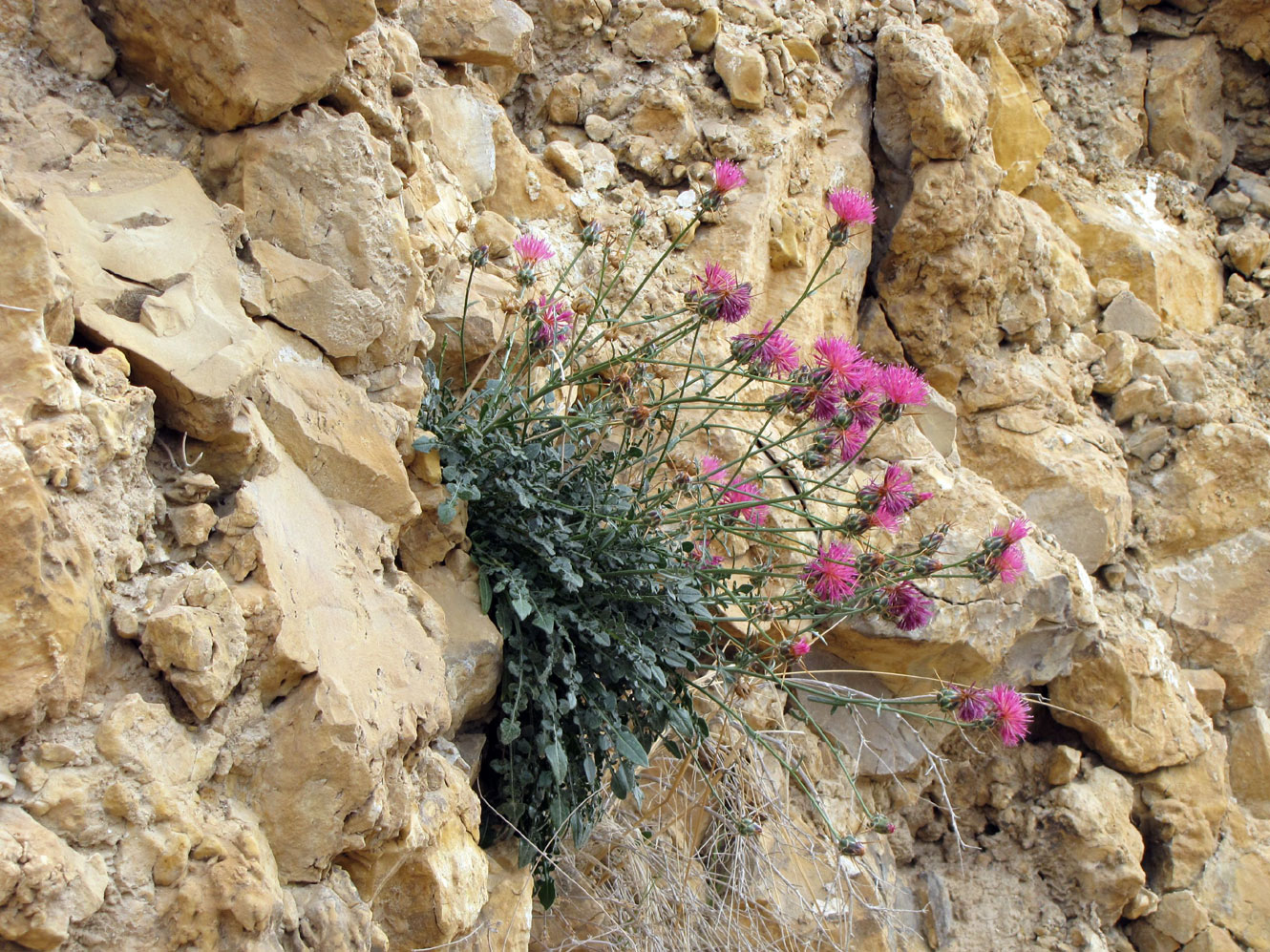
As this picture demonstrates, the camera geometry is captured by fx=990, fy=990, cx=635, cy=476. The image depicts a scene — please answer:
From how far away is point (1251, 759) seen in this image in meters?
4.07

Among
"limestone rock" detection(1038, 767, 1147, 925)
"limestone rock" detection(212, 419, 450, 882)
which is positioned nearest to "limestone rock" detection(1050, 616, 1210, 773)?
"limestone rock" detection(1038, 767, 1147, 925)

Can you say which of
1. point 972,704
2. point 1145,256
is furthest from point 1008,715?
point 1145,256

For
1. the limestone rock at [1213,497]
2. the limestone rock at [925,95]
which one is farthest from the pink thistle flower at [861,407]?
the limestone rock at [1213,497]

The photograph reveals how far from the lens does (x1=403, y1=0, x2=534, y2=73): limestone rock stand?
305cm

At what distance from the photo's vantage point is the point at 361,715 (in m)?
1.67

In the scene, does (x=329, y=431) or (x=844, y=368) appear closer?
(x=329, y=431)

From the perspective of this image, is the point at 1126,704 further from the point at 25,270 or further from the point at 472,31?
the point at 25,270

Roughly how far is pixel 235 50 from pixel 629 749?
5.50 feet

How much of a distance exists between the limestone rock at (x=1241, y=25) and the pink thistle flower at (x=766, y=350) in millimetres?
4461

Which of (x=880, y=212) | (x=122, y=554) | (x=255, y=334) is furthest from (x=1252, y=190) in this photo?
(x=122, y=554)

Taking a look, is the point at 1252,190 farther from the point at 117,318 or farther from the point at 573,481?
the point at 117,318

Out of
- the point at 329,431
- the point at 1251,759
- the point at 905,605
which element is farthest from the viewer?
the point at 1251,759

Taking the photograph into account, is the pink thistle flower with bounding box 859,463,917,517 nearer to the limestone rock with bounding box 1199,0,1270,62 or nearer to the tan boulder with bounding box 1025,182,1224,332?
the tan boulder with bounding box 1025,182,1224,332

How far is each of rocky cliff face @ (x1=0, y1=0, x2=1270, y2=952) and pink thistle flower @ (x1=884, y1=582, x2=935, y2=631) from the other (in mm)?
465
